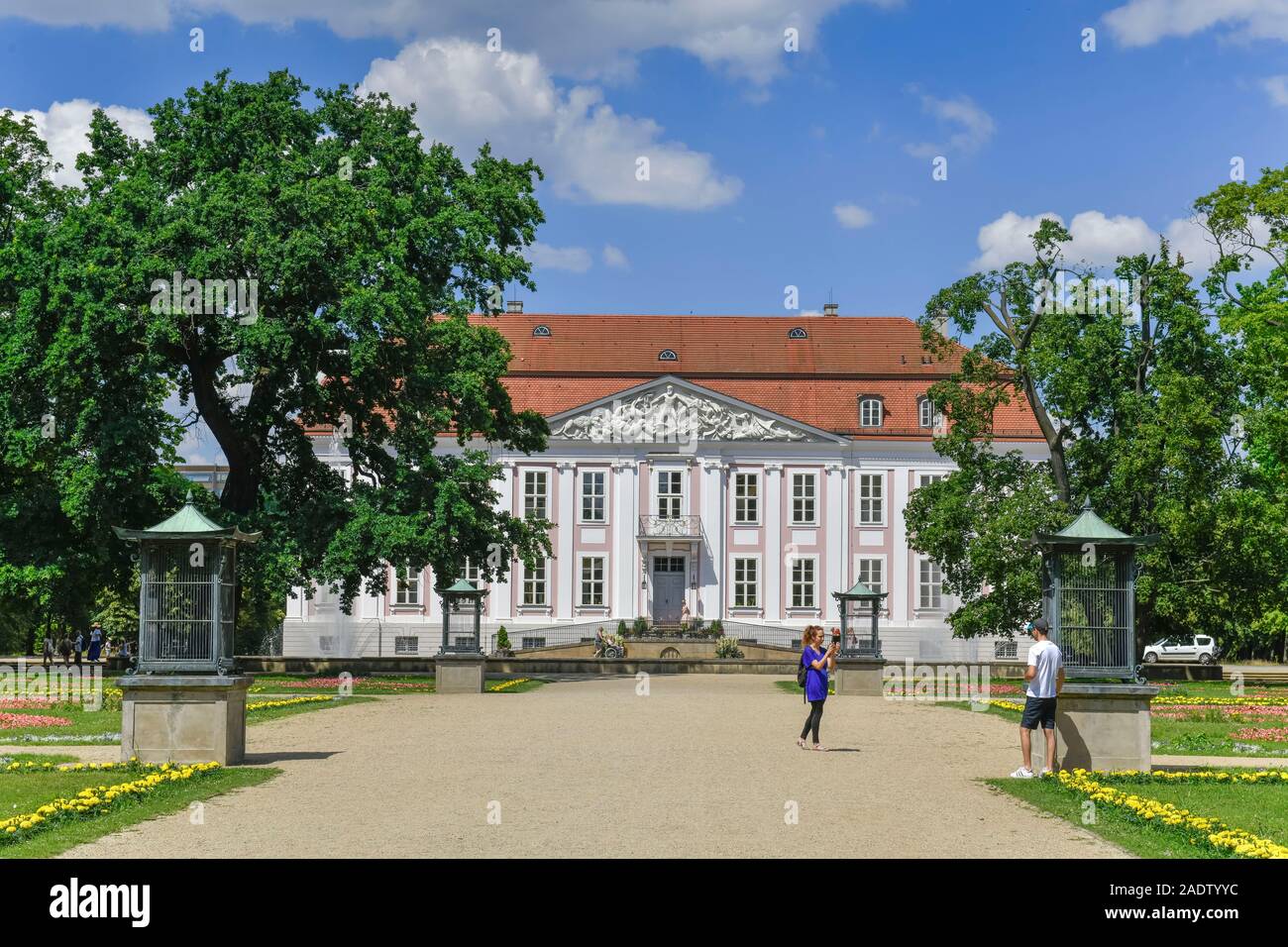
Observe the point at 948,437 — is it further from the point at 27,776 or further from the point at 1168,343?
the point at 27,776

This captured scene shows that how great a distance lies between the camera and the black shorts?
54.2 ft

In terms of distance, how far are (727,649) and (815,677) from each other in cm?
3461

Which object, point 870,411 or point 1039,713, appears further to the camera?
point 870,411

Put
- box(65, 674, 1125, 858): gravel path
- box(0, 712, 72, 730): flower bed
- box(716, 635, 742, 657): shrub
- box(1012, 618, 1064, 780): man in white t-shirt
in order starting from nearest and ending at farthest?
1. box(65, 674, 1125, 858): gravel path
2. box(1012, 618, 1064, 780): man in white t-shirt
3. box(0, 712, 72, 730): flower bed
4. box(716, 635, 742, 657): shrub

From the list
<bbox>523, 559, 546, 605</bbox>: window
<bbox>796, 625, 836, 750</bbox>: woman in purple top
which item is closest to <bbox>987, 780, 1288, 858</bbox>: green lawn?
<bbox>796, 625, 836, 750</bbox>: woman in purple top

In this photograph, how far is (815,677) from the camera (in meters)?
20.6

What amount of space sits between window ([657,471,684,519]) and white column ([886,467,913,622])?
8479 mm

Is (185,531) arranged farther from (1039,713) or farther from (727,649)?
(727,649)

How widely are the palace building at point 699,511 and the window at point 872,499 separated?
57 mm

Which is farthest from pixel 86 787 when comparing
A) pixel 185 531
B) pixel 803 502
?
pixel 803 502

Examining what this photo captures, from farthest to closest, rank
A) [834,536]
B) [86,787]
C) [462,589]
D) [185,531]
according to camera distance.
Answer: [834,536], [462,589], [185,531], [86,787]

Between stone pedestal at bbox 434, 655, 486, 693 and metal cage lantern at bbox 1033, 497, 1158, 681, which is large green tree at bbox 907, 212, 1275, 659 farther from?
metal cage lantern at bbox 1033, 497, 1158, 681

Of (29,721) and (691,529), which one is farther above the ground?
(691,529)

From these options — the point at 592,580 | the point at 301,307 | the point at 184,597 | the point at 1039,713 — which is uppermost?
the point at 301,307
